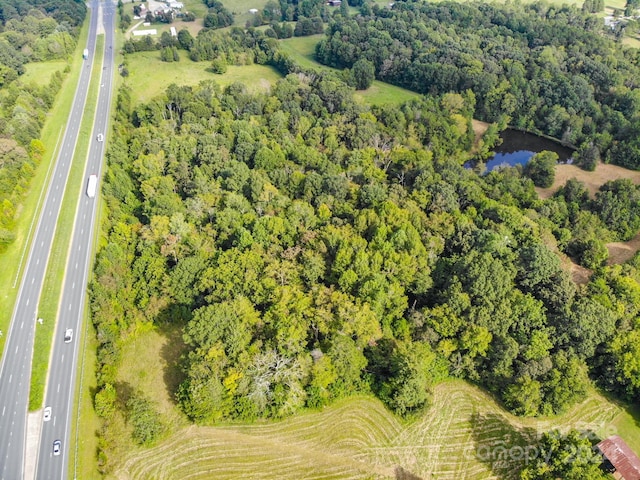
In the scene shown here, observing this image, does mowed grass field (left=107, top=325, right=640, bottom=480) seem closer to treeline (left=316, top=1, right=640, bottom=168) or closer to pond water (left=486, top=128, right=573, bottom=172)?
pond water (left=486, top=128, right=573, bottom=172)

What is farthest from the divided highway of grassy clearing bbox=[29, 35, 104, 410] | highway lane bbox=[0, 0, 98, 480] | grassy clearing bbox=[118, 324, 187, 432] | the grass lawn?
the grass lawn

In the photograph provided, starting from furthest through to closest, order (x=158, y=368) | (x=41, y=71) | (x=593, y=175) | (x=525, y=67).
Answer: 1. (x=41, y=71)
2. (x=525, y=67)
3. (x=593, y=175)
4. (x=158, y=368)

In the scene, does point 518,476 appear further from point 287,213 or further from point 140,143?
point 140,143

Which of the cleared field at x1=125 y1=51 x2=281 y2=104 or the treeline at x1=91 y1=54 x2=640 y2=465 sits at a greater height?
the cleared field at x1=125 y1=51 x2=281 y2=104

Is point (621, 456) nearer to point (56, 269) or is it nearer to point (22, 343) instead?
point (22, 343)

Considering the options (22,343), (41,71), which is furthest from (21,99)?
(22,343)
